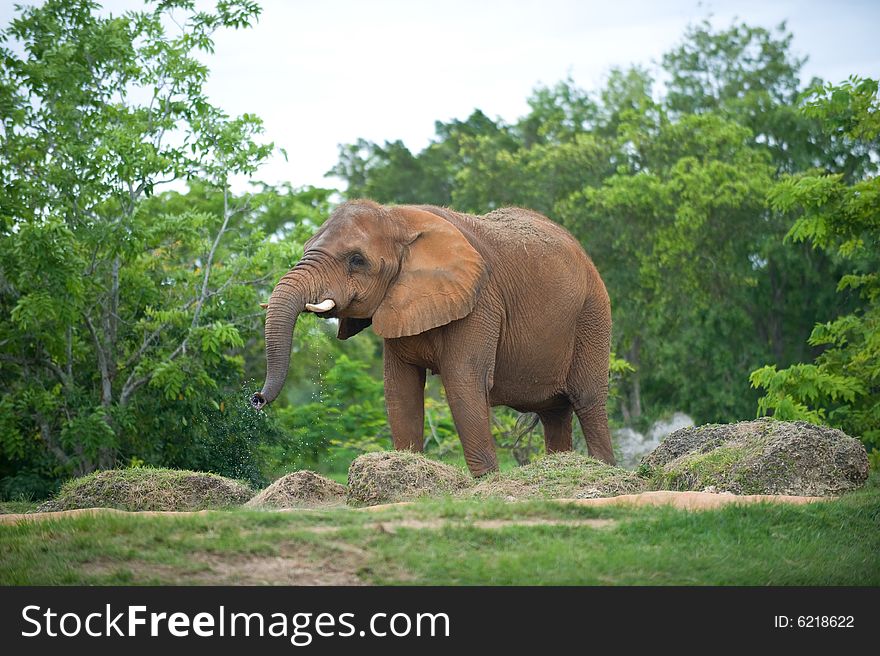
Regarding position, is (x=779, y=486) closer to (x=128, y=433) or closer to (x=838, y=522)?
(x=838, y=522)

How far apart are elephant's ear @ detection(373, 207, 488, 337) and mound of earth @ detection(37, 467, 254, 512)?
226 cm

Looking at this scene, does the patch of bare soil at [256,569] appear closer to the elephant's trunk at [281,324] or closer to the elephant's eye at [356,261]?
the elephant's trunk at [281,324]

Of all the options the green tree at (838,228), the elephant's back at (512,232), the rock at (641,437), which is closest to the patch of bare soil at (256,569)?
the elephant's back at (512,232)

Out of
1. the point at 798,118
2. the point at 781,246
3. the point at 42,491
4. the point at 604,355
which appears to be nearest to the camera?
the point at 604,355

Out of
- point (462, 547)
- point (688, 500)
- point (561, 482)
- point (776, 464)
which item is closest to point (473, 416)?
point (561, 482)

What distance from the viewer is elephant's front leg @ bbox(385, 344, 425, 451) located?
43.7ft

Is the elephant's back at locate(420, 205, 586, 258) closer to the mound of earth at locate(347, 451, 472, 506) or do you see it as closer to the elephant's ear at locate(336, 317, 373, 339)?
the elephant's ear at locate(336, 317, 373, 339)

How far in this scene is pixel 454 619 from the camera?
8.04m

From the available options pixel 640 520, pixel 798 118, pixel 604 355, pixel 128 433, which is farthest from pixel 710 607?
pixel 798 118

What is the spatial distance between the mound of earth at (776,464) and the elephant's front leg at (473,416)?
68.1 inches

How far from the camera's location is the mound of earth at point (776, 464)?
11641 mm

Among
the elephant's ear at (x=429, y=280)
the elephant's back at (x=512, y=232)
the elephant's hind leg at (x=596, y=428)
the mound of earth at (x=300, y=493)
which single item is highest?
the elephant's back at (x=512, y=232)

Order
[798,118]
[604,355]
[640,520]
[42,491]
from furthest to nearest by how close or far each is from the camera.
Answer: [798,118], [42,491], [604,355], [640,520]

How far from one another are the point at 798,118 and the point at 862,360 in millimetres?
21107
